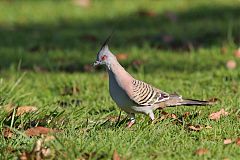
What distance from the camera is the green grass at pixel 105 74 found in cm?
544

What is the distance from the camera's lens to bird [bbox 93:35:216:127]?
5.94 meters

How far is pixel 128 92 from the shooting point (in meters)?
5.93

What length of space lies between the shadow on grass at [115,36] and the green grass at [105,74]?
15 mm

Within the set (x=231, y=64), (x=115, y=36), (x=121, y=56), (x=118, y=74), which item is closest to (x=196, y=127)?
(x=118, y=74)

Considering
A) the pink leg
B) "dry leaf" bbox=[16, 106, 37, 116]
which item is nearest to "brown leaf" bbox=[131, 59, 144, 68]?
"dry leaf" bbox=[16, 106, 37, 116]

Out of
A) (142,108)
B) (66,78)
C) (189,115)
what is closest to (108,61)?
(142,108)

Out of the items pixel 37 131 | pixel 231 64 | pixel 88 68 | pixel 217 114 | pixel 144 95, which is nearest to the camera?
pixel 37 131

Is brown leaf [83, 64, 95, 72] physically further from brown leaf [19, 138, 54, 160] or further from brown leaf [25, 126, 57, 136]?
brown leaf [19, 138, 54, 160]

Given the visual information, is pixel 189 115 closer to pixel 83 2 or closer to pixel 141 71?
pixel 141 71

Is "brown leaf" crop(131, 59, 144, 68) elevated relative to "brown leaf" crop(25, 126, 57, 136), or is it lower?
elevated

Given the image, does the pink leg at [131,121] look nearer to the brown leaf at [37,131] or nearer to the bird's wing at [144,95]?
the bird's wing at [144,95]

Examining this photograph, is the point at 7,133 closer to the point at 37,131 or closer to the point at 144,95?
the point at 37,131

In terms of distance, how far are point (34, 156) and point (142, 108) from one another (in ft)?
4.32

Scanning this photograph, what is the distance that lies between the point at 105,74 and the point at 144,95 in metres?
2.86
